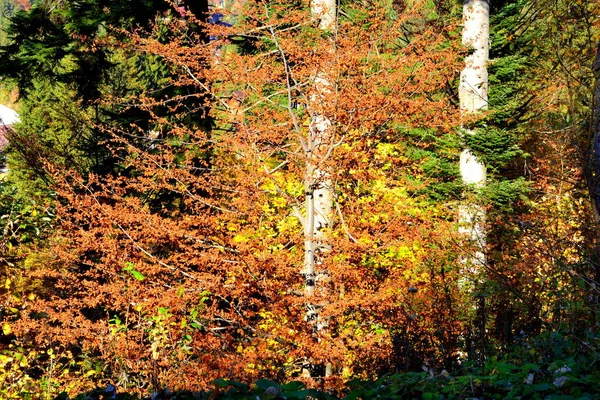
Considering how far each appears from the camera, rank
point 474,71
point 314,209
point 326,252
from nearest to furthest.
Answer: point 326,252, point 314,209, point 474,71

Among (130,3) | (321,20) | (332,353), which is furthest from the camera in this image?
(130,3)

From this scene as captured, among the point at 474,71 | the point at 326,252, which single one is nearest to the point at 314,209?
the point at 326,252

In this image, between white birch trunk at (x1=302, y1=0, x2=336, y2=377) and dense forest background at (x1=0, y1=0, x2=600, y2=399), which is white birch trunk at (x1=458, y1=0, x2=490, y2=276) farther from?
white birch trunk at (x1=302, y1=0, x2=336, y2=377)

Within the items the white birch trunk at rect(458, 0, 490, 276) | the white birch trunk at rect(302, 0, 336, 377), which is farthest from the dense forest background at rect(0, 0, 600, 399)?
the white birch trunk at rect(458, 0, 490, 276)

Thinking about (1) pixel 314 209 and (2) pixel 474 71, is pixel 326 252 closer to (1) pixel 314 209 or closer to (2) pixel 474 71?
(1) pixel 314 209

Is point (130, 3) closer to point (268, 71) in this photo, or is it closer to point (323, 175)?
point (268, 71)

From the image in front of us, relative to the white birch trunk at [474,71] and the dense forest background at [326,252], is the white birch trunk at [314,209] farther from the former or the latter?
the white birch trunk at [474,71]

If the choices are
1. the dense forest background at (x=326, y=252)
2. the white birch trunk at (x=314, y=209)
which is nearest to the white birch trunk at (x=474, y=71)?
the dense forest background at (x=326, y=252)

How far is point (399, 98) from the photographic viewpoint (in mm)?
7008

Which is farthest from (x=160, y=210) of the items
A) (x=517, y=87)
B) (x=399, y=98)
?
(x=517, y=87)

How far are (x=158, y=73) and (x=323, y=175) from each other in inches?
502

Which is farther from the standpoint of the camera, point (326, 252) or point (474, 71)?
point (474, 71)

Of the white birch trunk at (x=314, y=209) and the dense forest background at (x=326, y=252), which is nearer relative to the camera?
the dense forest background at (x=326, y=252)

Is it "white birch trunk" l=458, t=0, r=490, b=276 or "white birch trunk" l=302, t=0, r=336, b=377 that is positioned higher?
"white birch trunk" l=458, t=0, r=490, b=276
